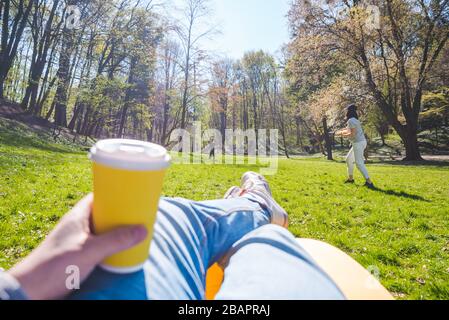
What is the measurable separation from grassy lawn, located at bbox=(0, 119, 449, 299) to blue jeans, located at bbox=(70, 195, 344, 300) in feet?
7.32

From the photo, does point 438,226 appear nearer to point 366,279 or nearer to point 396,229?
point 396,229

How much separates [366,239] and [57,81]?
68.8 ft

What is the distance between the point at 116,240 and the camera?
0.84 metres

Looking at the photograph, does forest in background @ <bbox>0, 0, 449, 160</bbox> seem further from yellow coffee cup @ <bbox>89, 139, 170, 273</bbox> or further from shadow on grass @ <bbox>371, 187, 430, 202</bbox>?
yellow coffee cup @ <bbox>89, 139, 170, 273</bbox>

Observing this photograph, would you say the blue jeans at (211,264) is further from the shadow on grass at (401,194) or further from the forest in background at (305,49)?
the forest in background at (305,49)

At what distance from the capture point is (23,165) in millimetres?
7535

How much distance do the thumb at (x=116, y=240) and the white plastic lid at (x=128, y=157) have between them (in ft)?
0.63

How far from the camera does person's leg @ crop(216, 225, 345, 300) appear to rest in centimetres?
103

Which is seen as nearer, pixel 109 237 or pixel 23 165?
pixel 109 237

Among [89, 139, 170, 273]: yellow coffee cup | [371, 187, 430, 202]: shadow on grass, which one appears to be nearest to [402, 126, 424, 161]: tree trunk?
[371, 187, 430, 202]: shadow on grass

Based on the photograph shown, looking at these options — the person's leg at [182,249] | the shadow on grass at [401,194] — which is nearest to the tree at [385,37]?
the shadow on grass at [401,194]

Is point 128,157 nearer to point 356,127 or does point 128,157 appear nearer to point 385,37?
point 356,127

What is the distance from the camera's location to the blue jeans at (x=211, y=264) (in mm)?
942
